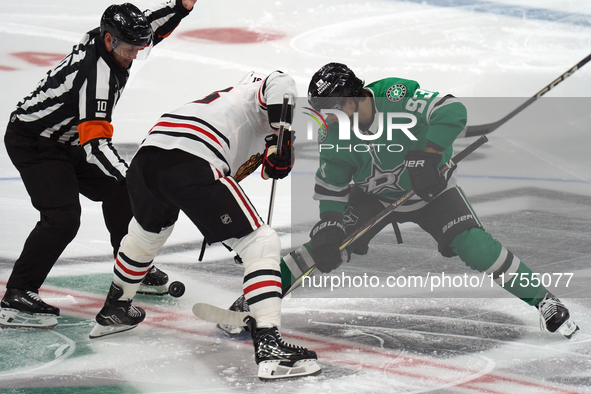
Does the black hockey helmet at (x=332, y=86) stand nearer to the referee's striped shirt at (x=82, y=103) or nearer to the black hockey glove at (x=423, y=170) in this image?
the black hockey glove at (x=423, y=170)

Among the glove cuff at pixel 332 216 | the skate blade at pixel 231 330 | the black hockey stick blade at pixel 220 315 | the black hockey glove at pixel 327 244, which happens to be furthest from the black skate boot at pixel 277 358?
the glove cuff at pixel 332 216

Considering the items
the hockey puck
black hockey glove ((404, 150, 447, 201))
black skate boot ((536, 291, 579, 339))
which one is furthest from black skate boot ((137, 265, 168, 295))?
black skate boot ((536, 291, 579, 339))

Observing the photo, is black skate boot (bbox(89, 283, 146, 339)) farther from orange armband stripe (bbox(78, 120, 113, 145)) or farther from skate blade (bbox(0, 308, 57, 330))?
orange armband stripe (bbox(78, 120, 113, 145))

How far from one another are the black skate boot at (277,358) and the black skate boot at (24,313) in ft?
3.04

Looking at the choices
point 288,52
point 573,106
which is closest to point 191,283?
point 288,52

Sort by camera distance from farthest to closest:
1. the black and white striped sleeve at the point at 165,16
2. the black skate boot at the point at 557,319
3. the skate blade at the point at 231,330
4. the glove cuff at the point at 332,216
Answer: the black and white striped sleeve at the point at 165,16
the glove cuff at the point at 332,216
the skate blade at the point at 231,330
the black skate boot at the point at 557,319

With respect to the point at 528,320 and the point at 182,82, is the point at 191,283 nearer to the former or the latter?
the point at 528,320

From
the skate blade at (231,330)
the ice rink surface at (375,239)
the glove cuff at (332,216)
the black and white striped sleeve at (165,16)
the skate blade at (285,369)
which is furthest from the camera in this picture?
the black and white striped sleeve at (165,16)

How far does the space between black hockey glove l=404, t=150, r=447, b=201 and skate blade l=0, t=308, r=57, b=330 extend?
4.84 feet

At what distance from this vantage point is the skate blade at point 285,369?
80.0 inches

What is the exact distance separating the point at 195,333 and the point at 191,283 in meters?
0.55

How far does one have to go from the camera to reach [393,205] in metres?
2.71

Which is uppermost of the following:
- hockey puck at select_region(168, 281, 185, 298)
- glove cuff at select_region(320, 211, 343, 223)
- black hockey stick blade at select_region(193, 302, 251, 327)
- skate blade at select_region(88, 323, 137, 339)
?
glove cuff at select_region(320, 211, 343, 223)

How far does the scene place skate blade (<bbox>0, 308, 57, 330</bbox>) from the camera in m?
2.52
